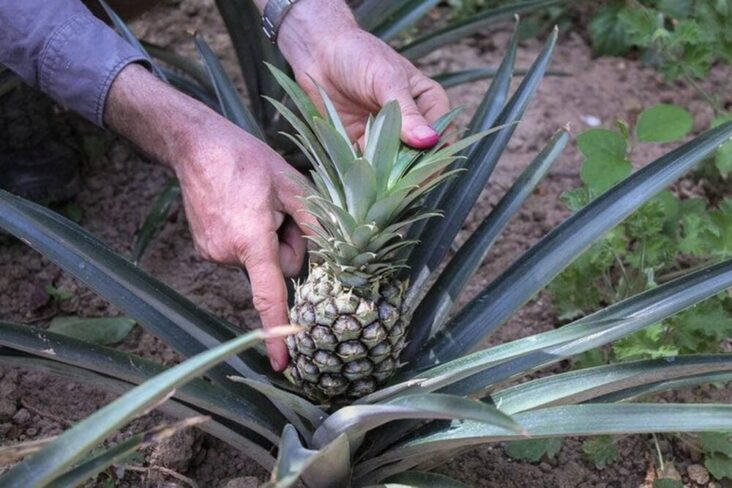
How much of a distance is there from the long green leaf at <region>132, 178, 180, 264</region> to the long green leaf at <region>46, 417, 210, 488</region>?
993 millimetres

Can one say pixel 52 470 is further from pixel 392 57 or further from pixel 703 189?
pixel 703 189

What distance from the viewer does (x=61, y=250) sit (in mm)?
1453

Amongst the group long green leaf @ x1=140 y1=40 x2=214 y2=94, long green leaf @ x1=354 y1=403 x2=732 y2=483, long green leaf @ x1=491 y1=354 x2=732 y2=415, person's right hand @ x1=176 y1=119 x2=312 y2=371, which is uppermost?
person's right hand @ x1=176 y1=119 x2=312 y2=371

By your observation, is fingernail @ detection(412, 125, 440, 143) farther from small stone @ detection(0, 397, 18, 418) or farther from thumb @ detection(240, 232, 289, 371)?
small stone @ detection(0, 397, 18, 418)

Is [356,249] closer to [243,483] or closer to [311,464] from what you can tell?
[311,464]

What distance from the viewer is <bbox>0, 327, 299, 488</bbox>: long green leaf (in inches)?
37.6

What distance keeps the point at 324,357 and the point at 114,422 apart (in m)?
0.51

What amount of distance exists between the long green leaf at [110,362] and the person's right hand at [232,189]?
0.13 meters

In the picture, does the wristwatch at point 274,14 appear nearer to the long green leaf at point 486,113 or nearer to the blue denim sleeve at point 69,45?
the blue denim sleeve at point 69,45

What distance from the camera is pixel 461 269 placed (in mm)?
1578

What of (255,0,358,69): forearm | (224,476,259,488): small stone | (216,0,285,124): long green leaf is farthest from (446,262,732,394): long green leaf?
(216,0,285,124): long green leaf

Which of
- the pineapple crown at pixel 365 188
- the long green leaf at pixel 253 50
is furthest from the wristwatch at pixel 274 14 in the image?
the pineapple crown at pixel 365 188

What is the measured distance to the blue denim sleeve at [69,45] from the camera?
1.72m

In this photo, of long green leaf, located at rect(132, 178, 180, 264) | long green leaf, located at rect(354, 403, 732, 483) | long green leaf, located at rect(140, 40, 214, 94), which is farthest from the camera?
long green leaf, located at rect(140, 40, 214, 94)
